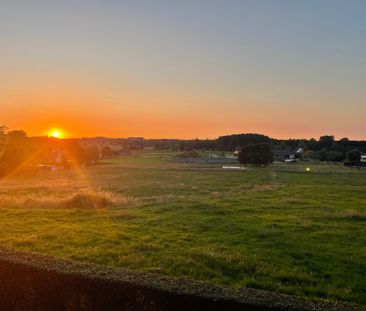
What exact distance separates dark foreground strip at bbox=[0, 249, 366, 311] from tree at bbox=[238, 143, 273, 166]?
3474 inches

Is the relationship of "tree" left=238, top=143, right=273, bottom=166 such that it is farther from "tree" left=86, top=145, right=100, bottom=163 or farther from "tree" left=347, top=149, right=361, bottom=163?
"tree" left=86, top=145, right=100, bottom=163

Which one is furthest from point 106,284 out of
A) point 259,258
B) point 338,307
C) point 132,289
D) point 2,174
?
point 2,174

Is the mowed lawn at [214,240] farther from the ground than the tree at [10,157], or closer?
closer

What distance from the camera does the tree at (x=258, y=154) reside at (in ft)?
308

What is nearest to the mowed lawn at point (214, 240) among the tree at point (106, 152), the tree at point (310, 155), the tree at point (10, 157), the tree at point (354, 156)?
the tree at point (10, 157)

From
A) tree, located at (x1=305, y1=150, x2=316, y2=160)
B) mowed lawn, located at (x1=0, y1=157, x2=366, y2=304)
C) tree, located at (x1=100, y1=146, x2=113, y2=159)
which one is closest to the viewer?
mowed lawn, located at (x1=0, y1=157, x2=366, y2=304)

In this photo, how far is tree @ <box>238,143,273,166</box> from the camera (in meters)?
93.9

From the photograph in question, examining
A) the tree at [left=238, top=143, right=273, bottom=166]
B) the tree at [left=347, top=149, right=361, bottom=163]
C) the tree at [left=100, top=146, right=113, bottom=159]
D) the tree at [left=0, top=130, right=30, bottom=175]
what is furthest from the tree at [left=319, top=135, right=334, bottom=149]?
the tree at [left=0, top=130, right=30, bottom=175]

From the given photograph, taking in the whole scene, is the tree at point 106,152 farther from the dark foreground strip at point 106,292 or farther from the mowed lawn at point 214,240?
the dark foreground strip at point 106,292

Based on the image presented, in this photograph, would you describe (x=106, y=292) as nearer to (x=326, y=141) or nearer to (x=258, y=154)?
(x=258, y=154)

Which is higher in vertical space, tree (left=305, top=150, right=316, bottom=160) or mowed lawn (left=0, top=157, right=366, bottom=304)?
tree (left=305, top=150, right=316, bottom=160)

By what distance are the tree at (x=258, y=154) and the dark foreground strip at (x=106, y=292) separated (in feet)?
290

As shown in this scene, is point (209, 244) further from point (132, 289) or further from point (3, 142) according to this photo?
point (3, 142)

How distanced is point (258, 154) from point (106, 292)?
89243mm
